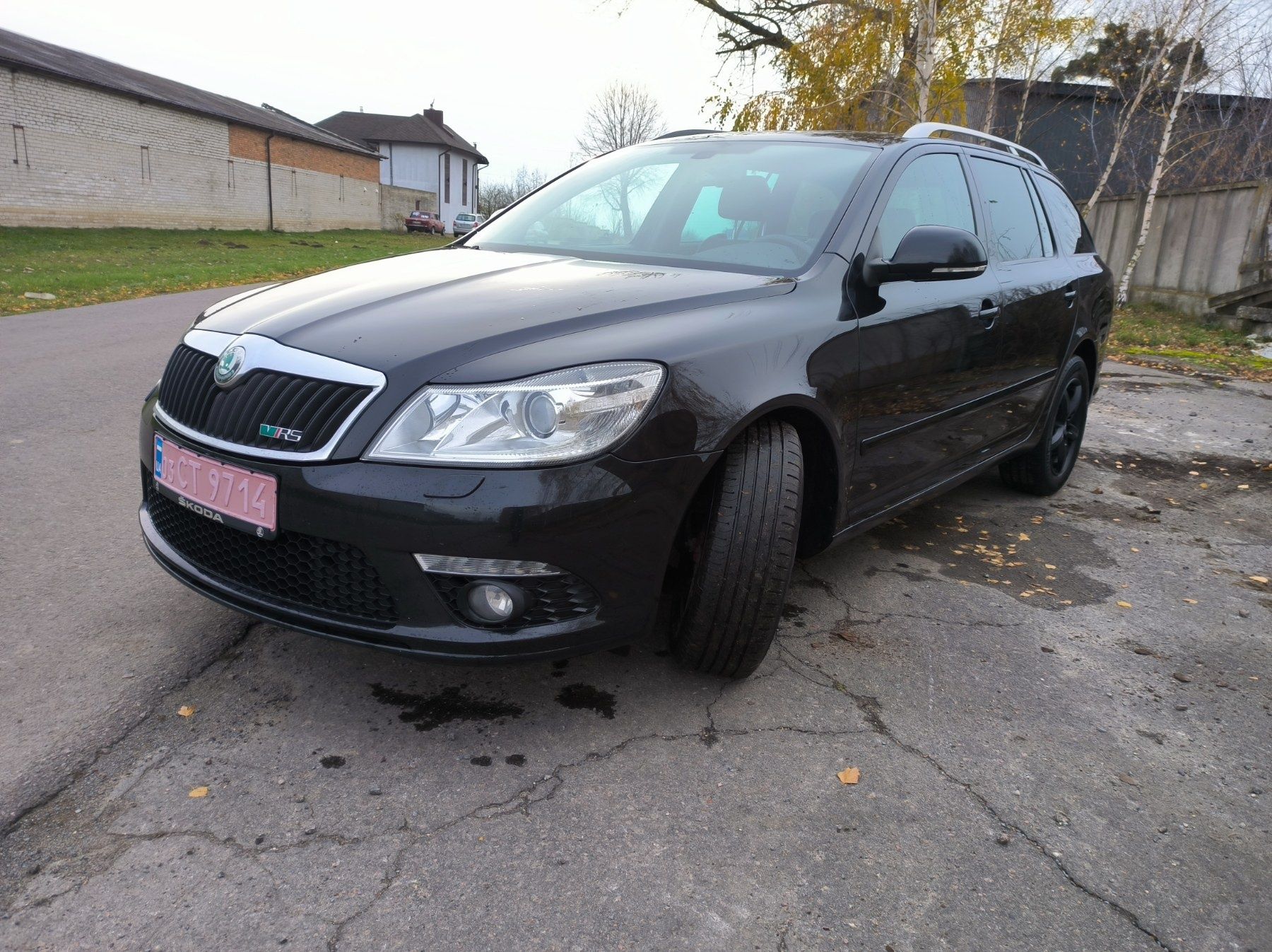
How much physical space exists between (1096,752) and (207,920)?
2170 mm

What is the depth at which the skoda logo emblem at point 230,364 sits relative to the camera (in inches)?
90.4

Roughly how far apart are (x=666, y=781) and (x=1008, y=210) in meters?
3.13

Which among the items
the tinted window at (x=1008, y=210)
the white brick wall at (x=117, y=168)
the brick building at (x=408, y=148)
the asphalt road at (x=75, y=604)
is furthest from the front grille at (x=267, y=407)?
the brick building at (x=408, y=148)

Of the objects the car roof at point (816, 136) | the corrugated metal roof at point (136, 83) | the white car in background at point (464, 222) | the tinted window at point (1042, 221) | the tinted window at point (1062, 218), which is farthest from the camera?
the white car in background at point (464, 222)

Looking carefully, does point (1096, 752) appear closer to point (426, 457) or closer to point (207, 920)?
point (426, 457)

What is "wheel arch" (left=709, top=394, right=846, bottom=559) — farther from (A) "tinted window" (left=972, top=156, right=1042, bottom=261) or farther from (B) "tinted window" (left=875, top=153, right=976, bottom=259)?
(A) "tinted window" (left=972, top=156, right=1042, bottom=261)

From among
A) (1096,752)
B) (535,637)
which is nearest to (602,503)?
(535,637)

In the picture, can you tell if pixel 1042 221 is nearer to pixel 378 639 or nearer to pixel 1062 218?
pixel 1062 218

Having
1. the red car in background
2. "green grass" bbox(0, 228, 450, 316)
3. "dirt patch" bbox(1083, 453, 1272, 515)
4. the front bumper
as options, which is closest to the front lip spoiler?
the front bumper

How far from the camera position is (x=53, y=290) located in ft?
39.8

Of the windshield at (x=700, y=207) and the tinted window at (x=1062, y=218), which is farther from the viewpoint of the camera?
the tinted window at (x=1062, y=218)

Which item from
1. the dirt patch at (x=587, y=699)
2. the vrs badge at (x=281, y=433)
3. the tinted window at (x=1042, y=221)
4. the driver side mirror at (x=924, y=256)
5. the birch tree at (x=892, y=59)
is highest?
the birch tree at (x=892, y=59)

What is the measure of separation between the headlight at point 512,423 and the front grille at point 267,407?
15cm

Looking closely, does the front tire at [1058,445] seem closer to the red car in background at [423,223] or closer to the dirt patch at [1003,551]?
the dirt patch at [1003,551]
